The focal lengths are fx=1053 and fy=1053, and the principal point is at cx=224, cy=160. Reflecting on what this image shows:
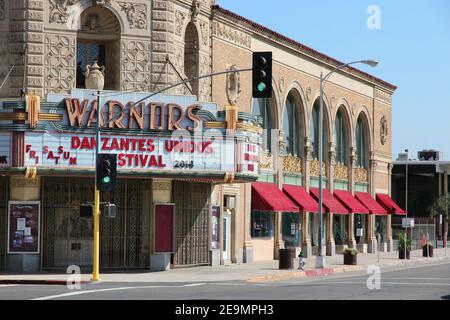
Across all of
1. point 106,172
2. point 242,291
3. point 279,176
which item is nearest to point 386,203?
point 279,176

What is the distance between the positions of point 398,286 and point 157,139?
12400mm

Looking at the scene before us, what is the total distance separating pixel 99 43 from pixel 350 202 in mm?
27158

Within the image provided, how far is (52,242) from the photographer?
4328 centimetres

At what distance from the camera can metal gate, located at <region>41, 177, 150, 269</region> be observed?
43250 mm

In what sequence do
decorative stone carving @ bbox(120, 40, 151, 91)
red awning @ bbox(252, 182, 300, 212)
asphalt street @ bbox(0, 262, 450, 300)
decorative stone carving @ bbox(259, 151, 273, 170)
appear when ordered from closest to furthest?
asphalt street @ bbox(0, 262, 450, 300)
decorative stone carving @ bbox(120, 40, 151, 91)
red awning @ bbox(252, 182, 300, 212)
decorative stone carving @ bbox(259, 151, 273, 170)

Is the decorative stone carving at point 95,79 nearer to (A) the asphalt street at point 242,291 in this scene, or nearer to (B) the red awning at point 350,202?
(A) the asphalt street at point 242,291

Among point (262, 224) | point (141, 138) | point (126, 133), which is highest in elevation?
point (126, 133)

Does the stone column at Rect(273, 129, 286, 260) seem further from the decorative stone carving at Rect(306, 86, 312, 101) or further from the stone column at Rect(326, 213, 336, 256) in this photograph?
the stone column at Rect(326, 213, 336, 256)

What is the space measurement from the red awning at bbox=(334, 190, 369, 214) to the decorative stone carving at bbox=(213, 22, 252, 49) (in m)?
16.6

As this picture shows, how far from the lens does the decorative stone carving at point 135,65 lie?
145ft

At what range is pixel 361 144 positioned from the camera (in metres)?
73.1

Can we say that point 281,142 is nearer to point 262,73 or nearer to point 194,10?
point 194,10

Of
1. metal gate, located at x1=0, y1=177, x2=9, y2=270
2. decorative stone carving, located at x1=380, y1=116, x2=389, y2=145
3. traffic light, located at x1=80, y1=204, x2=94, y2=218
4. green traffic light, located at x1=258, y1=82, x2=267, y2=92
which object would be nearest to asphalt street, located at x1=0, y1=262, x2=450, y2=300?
traffic light, located at x1=80, y1=204, x2=94, y2=218

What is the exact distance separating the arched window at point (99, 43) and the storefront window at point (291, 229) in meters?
17.6
